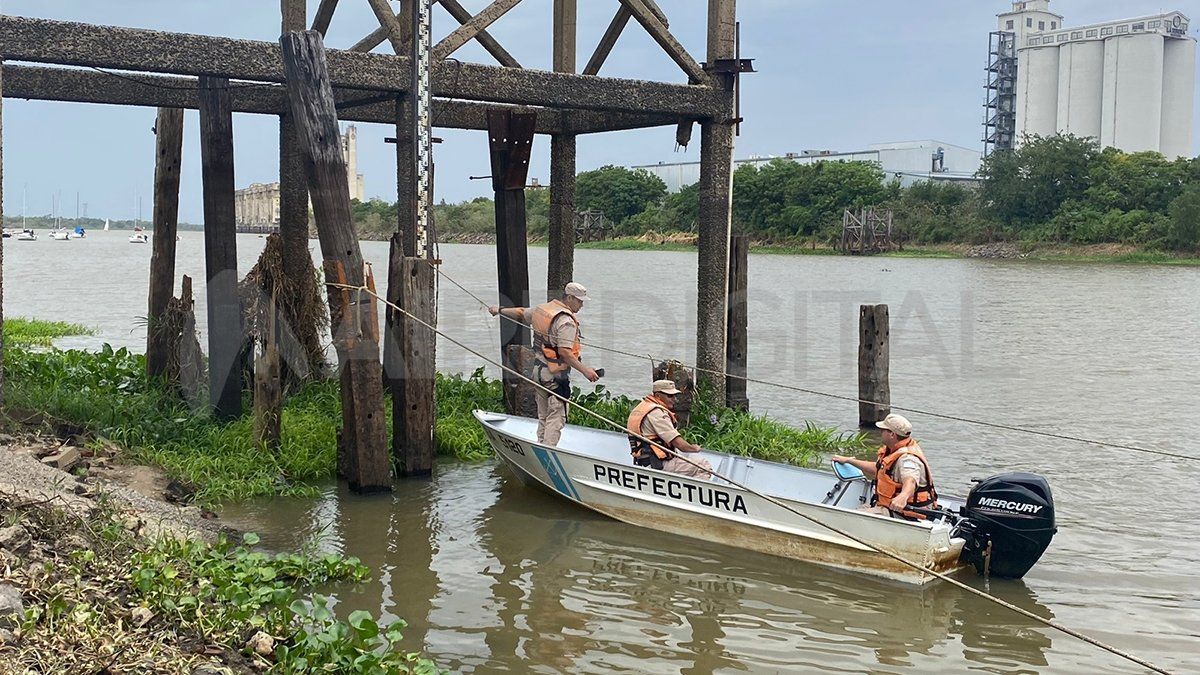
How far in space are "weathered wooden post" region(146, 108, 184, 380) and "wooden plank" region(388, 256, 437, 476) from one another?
3568 mm

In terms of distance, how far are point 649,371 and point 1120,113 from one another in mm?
79100

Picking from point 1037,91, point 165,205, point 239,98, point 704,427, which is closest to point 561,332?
point 704,427

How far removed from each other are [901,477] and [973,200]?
71252 mm

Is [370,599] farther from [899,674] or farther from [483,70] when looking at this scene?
[483,70]

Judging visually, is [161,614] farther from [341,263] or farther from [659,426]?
[659,426]

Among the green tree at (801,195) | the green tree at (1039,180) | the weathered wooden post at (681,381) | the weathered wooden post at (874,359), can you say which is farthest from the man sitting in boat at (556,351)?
the green tree at (801,195)

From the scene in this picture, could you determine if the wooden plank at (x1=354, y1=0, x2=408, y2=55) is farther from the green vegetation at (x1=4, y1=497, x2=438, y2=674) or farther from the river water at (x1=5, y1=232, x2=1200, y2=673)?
the green vegetation at (x1=4, y1=497, x2=438, y2=674)

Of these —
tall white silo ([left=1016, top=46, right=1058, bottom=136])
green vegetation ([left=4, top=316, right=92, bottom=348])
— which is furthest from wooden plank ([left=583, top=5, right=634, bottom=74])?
tall white silo ([left=1016, top=46, right=1058, bottom=136])

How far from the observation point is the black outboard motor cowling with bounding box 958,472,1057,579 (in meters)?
9.15

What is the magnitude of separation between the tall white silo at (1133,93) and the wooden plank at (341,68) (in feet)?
275

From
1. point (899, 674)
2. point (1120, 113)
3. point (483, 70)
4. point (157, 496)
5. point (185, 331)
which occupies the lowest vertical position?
point (899, 674)

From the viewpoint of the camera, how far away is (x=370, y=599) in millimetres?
8461

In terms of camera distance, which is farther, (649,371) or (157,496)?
(649,371)

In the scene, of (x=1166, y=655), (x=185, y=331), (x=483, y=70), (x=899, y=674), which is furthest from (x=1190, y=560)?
(x=185, y=331)
